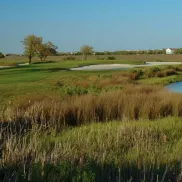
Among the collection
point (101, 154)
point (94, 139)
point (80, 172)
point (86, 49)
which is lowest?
point (94, 139)

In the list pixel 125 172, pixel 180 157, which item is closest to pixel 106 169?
pixel 125 172

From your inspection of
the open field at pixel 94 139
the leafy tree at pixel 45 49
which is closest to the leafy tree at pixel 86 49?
the leafy tree at pixel 45 49

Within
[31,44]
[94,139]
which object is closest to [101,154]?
[94,139]

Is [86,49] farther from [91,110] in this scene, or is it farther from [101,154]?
[101,154]

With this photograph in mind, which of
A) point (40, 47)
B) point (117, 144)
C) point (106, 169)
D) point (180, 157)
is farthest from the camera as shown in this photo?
point (40, 47)

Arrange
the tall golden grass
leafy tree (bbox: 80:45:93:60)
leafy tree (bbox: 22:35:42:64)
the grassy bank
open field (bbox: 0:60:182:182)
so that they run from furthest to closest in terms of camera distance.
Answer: leafy tree (bbox: 80:45:93:60), leafy tree (bbox: 22:35:42:64), the tall golden grass, open field (bbox: 0:60:182:182), the grassy bank

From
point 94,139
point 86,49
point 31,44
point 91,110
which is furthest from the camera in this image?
point 86,49

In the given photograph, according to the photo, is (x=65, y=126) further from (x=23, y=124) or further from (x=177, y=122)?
(x=177, y=122)

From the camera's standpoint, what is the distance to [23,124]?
7.94m

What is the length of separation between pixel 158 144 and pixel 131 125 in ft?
3.83

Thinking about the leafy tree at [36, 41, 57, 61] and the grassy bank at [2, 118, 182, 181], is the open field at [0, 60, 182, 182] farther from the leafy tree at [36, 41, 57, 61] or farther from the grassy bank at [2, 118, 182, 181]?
the leafy tree at [36, 41, 57, 61]

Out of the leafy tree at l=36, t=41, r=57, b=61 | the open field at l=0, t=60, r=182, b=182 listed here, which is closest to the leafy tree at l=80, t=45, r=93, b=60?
the leafy tree at l=36, t=41, r=57, b=61

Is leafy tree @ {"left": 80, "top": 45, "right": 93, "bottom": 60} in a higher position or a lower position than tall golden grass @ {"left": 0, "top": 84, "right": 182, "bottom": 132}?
higher

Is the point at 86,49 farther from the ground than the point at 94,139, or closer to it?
farther from the ground
